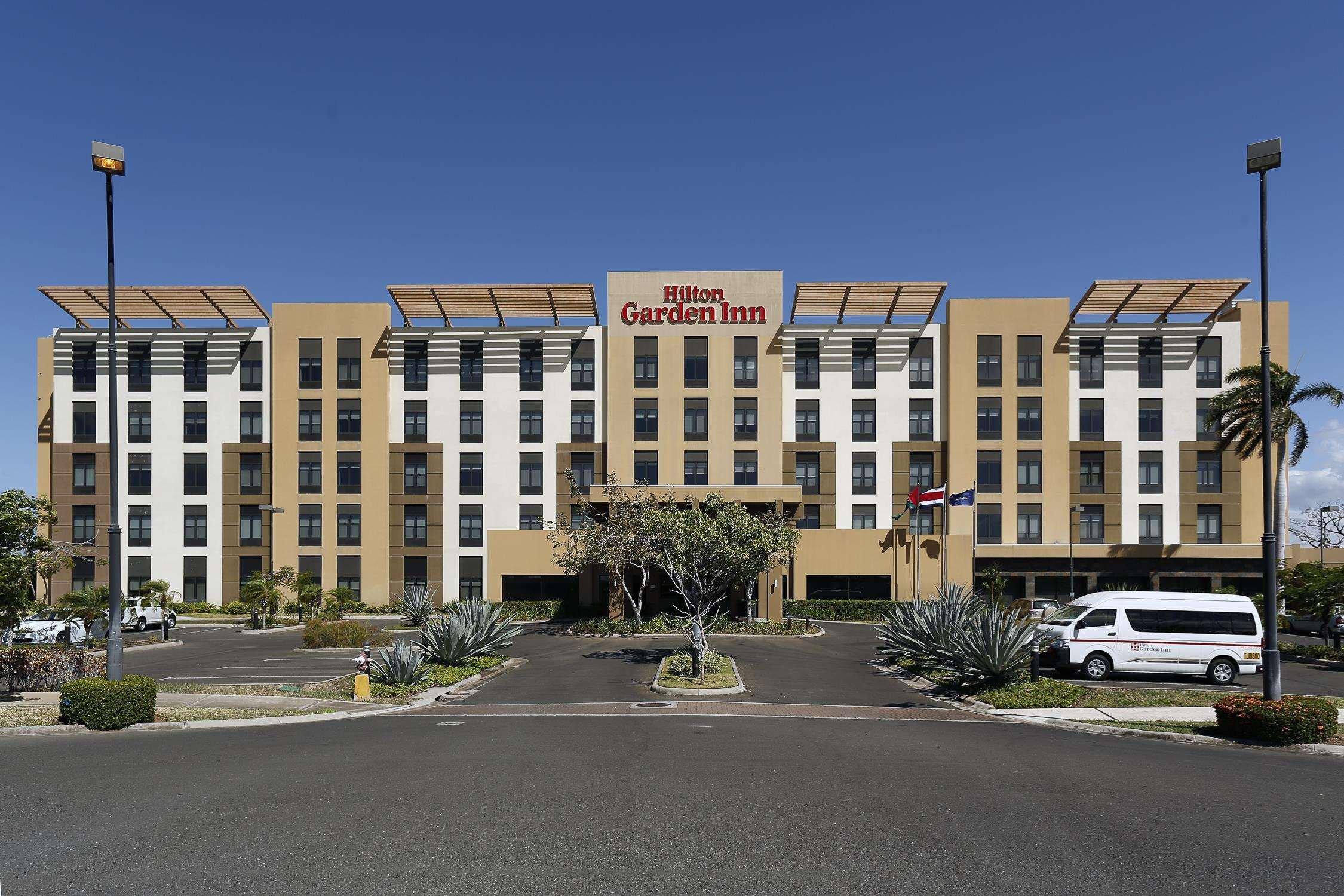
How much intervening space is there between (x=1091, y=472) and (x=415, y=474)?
45.4m

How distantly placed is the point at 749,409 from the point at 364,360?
85.8 feet

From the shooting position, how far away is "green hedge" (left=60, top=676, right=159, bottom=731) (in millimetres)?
16438

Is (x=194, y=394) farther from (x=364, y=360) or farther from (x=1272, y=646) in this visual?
(x=1272, y=646)

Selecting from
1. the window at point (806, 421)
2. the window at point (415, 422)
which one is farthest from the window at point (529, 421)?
the window at point (806, 421)

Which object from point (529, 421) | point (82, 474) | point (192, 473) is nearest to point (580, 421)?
point (529, 421)

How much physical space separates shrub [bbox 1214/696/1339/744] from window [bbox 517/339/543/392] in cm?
4558

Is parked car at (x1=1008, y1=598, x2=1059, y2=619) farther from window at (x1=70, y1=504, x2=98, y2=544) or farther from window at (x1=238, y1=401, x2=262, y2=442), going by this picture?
window at (x1=70, y1=504, x2=98, y2=544)

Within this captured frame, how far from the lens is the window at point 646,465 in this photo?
52.5 meters

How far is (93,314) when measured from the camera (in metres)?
54.8

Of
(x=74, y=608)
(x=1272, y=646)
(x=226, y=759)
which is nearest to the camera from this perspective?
(x=226, y=759)

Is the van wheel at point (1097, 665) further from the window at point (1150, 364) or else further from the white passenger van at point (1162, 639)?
the window at point (1150, 364)

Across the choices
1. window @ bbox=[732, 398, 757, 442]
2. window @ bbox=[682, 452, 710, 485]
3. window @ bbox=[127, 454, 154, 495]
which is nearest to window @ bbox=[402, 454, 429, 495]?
window @ bbox=[127, 454, 154, 495]

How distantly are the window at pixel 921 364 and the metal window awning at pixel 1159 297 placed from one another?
9.30 m

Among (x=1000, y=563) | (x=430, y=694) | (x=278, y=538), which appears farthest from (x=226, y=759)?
(x=1000, y=563)
